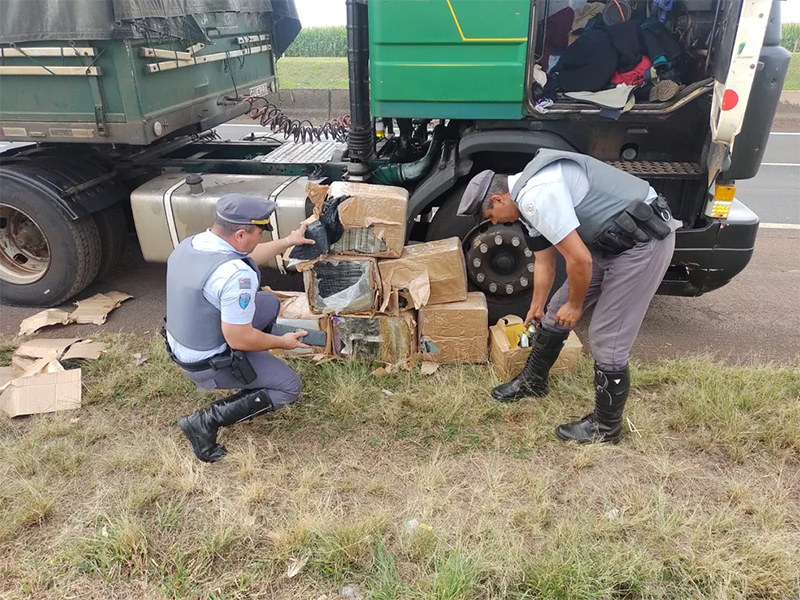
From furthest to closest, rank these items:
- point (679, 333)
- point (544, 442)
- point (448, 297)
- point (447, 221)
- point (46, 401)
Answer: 1. point (679, 333)
2. point (447, 221)
3. point (448, 297)
4. point (46, 401)
5. point (544, 442)

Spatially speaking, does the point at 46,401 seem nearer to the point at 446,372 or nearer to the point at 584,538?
the point at 446,372

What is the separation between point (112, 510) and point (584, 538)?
2.02 m

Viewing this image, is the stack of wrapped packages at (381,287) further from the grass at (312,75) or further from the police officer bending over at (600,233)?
the grass at (312,75)

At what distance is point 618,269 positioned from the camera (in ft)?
8.89

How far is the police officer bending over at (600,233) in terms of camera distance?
252cm

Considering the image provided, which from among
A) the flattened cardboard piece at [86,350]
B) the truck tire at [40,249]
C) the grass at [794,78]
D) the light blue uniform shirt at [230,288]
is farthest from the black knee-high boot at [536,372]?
the grass at [794,78]

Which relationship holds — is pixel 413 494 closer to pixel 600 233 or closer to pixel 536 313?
pixel 536 313

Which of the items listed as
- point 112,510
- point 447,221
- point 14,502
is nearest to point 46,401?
point 14,502

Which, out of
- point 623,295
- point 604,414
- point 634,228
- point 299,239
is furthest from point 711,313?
point 299,239

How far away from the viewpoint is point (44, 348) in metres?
3.87

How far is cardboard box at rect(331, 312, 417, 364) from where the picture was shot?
3.59 meters

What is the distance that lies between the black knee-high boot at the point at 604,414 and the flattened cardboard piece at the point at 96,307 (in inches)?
135

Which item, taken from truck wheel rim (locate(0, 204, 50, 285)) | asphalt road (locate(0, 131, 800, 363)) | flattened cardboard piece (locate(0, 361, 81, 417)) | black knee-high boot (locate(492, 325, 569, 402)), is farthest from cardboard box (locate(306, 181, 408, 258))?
truck wheel rim (locate(0, 204, 50, 285))

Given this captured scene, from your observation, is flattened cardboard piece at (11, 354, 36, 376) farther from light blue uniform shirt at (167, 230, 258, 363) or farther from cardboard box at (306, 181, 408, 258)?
cardboard box at (306, 181, 408, 258)
